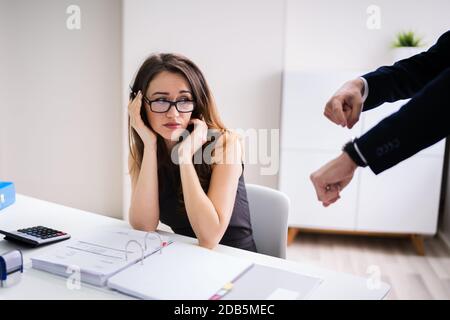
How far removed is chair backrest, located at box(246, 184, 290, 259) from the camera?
1.61m

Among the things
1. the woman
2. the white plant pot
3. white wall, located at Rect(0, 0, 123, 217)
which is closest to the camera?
the woman

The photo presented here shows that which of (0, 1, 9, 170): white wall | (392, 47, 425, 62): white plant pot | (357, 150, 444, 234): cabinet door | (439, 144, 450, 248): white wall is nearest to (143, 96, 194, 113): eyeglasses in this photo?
(357, 150, 444, 234): cabinet door

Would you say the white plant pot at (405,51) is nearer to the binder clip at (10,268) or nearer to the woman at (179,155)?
the woman at (179,155)

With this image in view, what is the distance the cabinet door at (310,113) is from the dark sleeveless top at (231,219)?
157cm

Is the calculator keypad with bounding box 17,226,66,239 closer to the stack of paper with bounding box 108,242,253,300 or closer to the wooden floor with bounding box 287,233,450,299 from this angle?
the stack of paper with bounding box 108,242,253,300

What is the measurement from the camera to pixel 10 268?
3.65ft

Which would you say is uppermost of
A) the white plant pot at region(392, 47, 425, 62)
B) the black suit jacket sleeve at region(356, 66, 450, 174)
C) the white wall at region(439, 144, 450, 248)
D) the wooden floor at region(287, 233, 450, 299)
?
the white plant pot at region(392, 47, 425, 62)

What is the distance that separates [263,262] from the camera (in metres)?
1.23

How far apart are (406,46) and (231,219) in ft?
7.36

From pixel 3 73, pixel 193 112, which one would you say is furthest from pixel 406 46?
pixel 3 73

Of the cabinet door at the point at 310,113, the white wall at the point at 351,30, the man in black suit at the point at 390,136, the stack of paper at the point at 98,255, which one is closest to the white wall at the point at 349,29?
the white wall at the point at 351,30
